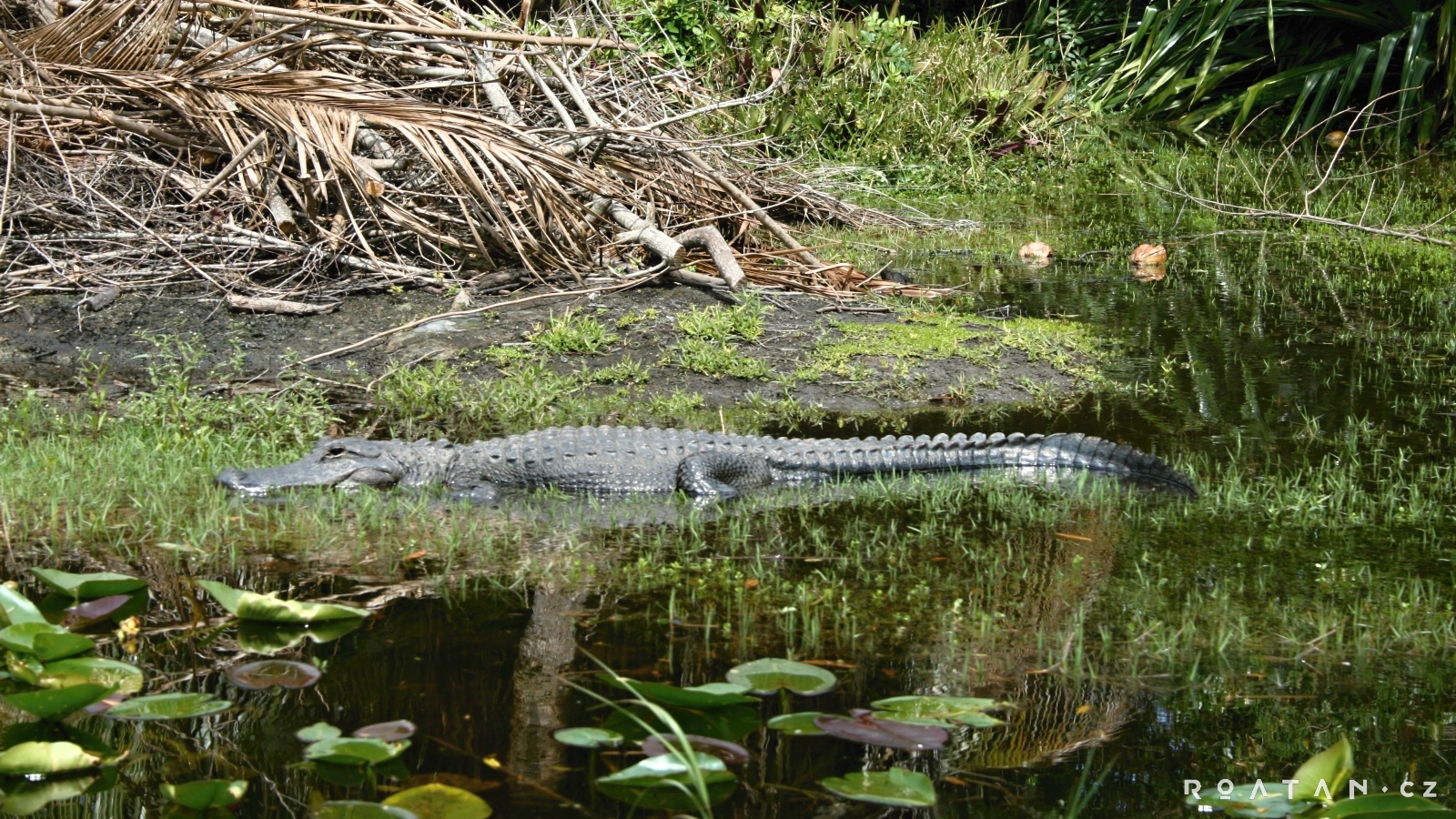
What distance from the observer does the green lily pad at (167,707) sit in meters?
2.68

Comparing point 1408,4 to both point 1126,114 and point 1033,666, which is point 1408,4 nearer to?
point 1126,114

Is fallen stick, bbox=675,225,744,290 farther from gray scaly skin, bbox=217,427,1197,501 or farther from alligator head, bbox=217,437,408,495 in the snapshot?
alligator head, bbox=217,437,408,495

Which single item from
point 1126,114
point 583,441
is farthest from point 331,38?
point 1126,114

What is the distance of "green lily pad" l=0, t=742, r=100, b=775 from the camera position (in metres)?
2.43

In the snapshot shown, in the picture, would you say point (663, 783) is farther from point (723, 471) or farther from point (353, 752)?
point (723, 471)

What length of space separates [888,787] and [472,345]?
4771 mm

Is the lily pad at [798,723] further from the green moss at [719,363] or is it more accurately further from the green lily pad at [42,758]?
the green moss at [719,363]

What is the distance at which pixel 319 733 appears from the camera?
2.63 metres

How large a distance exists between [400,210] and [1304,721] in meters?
6.01

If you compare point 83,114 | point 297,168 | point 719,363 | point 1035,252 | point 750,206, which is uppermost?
point 83,114

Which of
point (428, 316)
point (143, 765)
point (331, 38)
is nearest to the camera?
point (143, 765)

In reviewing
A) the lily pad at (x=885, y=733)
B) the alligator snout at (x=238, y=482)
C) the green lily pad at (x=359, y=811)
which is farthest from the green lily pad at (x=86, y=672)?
the alligator snout at (x=238, y=482)

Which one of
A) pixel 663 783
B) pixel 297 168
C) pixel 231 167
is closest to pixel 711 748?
pixel 663 783

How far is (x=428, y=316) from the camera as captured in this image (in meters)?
6.94
